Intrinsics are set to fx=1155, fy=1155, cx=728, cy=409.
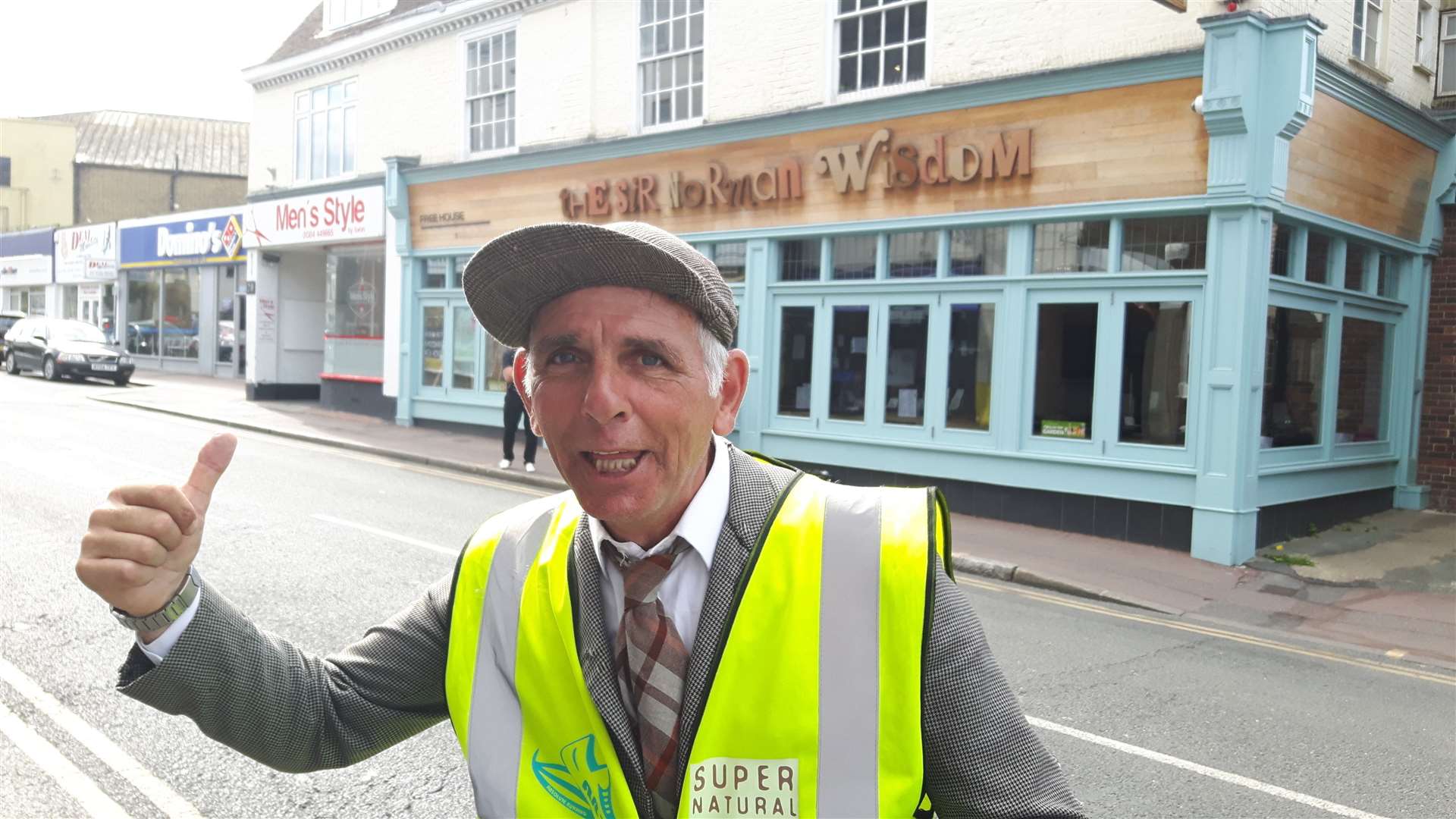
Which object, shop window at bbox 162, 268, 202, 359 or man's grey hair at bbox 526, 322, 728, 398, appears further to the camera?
shop window at bbox 162, 268, 202, 359

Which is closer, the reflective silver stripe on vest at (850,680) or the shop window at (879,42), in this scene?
the reflective silver stripe on vest at (850,680)

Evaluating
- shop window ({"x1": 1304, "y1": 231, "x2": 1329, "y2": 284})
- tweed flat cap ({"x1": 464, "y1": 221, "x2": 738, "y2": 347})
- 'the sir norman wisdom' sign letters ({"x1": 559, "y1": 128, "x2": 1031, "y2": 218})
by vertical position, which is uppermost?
'the sir norman wisdom' sign letters ({"x1": 559, "y1": 128, "x2": 1031, "y2": 218})

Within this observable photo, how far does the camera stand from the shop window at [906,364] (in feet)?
42.0

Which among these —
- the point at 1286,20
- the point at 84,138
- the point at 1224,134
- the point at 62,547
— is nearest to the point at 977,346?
the point at 1224,134

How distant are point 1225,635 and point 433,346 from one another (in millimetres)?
14508

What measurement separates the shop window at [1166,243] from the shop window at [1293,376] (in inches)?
37.5

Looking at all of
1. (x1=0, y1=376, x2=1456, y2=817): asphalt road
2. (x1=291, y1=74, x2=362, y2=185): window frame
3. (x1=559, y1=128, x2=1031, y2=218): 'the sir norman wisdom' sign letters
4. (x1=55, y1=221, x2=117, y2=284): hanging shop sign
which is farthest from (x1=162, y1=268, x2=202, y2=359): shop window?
(x1=0, y1=376, x2=1456, y2=817): asphalt road

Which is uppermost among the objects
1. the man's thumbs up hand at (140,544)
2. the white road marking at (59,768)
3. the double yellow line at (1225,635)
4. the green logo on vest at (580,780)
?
the man's thumbs up hand at (140,544)

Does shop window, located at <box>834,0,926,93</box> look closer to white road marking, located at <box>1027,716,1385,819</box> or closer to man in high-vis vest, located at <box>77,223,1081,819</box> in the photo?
white road marking, located at <box>1027,716,1385,819</box>

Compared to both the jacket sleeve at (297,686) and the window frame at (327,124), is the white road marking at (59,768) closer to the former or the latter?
the jacket sleeve at (297,686)

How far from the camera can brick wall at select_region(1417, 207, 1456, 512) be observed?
526 inches

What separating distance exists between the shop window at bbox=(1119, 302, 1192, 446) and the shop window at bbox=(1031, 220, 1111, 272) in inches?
24.7

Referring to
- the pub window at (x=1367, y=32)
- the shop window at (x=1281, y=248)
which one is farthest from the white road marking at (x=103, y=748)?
the pub window at (x=1367, y=32)

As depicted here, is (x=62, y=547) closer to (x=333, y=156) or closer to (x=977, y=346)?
(x=977, y=346)
